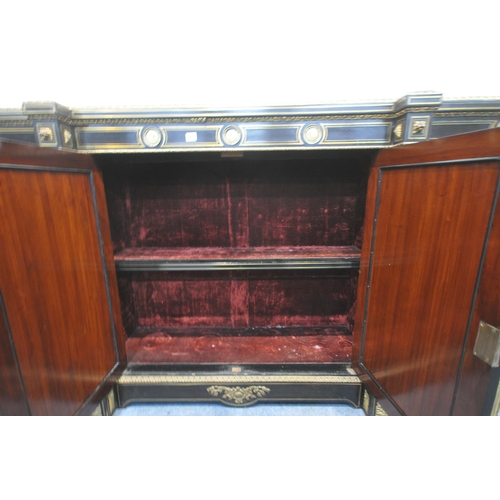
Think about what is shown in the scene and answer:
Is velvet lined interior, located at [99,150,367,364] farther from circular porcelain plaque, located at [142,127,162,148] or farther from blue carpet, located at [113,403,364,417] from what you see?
circular porcelain plaque, located at [142,127,162,148]

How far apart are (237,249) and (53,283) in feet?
2.16

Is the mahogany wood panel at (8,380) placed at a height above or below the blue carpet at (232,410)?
above

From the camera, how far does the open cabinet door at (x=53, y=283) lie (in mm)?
539

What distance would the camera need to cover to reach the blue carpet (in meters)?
0.95

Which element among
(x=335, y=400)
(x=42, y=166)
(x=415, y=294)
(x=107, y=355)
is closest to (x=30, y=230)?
(x=42, y=166)

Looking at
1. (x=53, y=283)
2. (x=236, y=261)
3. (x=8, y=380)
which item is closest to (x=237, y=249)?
(x=236, y=261)

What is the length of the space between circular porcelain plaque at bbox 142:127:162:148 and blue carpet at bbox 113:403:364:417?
3.09ft

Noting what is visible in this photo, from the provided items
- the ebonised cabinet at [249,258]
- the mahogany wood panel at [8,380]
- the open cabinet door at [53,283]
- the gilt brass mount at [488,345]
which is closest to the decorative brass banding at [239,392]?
the ebonised cabinet at [249,258]

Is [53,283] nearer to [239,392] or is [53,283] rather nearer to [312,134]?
[239,392]

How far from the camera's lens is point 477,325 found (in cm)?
49

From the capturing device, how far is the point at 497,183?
0.45m

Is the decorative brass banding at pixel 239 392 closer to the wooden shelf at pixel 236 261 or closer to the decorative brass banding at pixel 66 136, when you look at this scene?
the wooden shelf at pixel 236 261

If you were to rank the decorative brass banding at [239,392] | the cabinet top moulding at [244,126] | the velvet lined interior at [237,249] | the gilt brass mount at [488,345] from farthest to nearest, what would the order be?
1. the velvet lined interior at [237,249]
2. the decorative brass banding at [239,392]
3. the cabinet top moulding at [244,126]
4. the gilt brass mount at [488,345]

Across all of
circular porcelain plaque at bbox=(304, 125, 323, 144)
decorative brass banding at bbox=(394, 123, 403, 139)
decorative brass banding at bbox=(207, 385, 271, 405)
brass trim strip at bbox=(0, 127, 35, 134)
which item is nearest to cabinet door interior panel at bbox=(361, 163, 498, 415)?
decorative brass banding at bbox=(394, 123, 403, 139)
